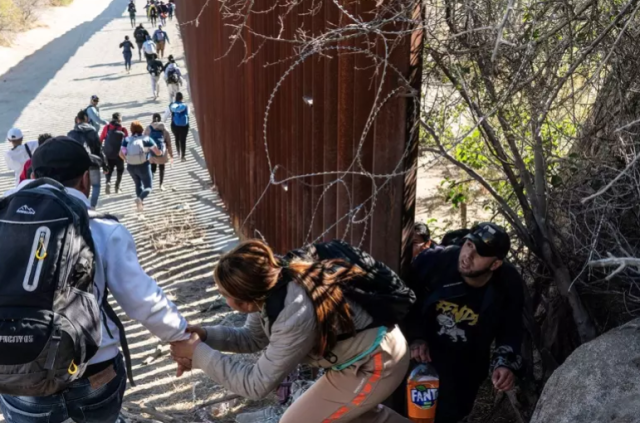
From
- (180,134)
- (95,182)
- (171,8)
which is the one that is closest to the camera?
(95,182)

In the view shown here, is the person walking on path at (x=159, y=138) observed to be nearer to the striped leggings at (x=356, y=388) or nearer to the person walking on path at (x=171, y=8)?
the striped leggings at (x=356, y=388)

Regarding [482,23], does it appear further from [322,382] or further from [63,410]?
[63,410]

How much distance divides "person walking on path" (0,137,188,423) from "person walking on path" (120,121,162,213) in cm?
726

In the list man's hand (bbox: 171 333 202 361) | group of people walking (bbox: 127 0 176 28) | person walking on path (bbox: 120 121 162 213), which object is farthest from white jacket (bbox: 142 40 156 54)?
man's hand (bbox: 171 333 202 361)

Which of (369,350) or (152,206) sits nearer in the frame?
(369,350)

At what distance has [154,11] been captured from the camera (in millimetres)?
29359

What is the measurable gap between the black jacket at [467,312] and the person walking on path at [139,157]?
7053 millimetres

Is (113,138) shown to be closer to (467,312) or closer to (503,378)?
(467,312)

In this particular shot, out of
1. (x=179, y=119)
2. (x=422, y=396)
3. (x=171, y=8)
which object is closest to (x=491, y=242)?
(x=422, y=396)

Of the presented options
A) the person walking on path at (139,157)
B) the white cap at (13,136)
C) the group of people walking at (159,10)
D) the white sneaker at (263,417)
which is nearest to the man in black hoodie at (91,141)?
the person walking on path at (139,157)

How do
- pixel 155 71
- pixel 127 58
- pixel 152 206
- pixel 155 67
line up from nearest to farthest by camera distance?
1. pixel 152 206
2. pixel 155 67
3. pixel 155 71
4. pixel 127 58

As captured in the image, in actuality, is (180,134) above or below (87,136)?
below

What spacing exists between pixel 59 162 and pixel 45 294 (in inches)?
22.4

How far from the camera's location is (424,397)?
3.20 meters
